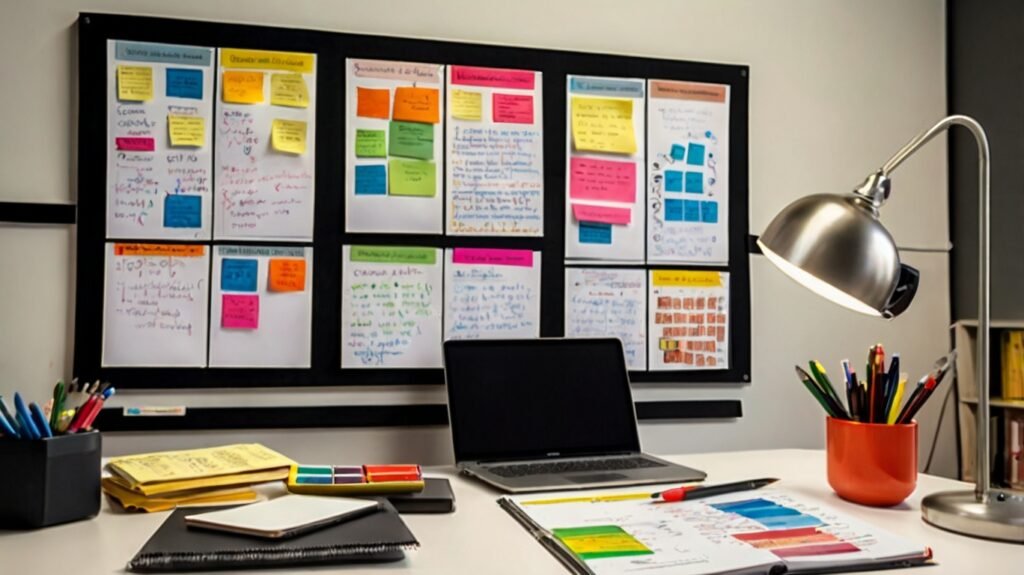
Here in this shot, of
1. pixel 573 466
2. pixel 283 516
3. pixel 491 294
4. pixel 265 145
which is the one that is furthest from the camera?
pixel 491 294

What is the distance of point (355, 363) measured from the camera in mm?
1824

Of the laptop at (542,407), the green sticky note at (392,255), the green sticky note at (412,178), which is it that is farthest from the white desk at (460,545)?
the green sticky note at (412,178)

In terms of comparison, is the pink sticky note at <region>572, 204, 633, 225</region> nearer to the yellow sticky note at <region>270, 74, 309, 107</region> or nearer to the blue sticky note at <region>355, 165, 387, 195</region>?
the blue sticky note at <region>355, 165, 387, 195</region>

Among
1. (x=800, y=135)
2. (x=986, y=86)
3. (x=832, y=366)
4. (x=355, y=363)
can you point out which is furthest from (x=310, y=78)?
(x=986, y=86)

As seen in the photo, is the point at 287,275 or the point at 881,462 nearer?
the point at 881,462

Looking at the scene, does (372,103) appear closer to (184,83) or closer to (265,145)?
(265,145)

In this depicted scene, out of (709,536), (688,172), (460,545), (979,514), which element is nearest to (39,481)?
(460,545)

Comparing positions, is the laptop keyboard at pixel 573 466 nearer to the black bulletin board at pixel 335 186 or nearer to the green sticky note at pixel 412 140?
the black bulletin board at pixel 335 186

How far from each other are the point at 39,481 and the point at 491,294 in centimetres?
102

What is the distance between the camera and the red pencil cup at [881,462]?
4.19ft

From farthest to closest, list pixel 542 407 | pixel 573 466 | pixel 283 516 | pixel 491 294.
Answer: pixel 491 294
pixel 542 407
pixel 573 466
pixel 283 516

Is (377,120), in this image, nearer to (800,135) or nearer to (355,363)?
(355,363)

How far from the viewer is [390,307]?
6.05ft

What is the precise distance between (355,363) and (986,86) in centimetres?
175
